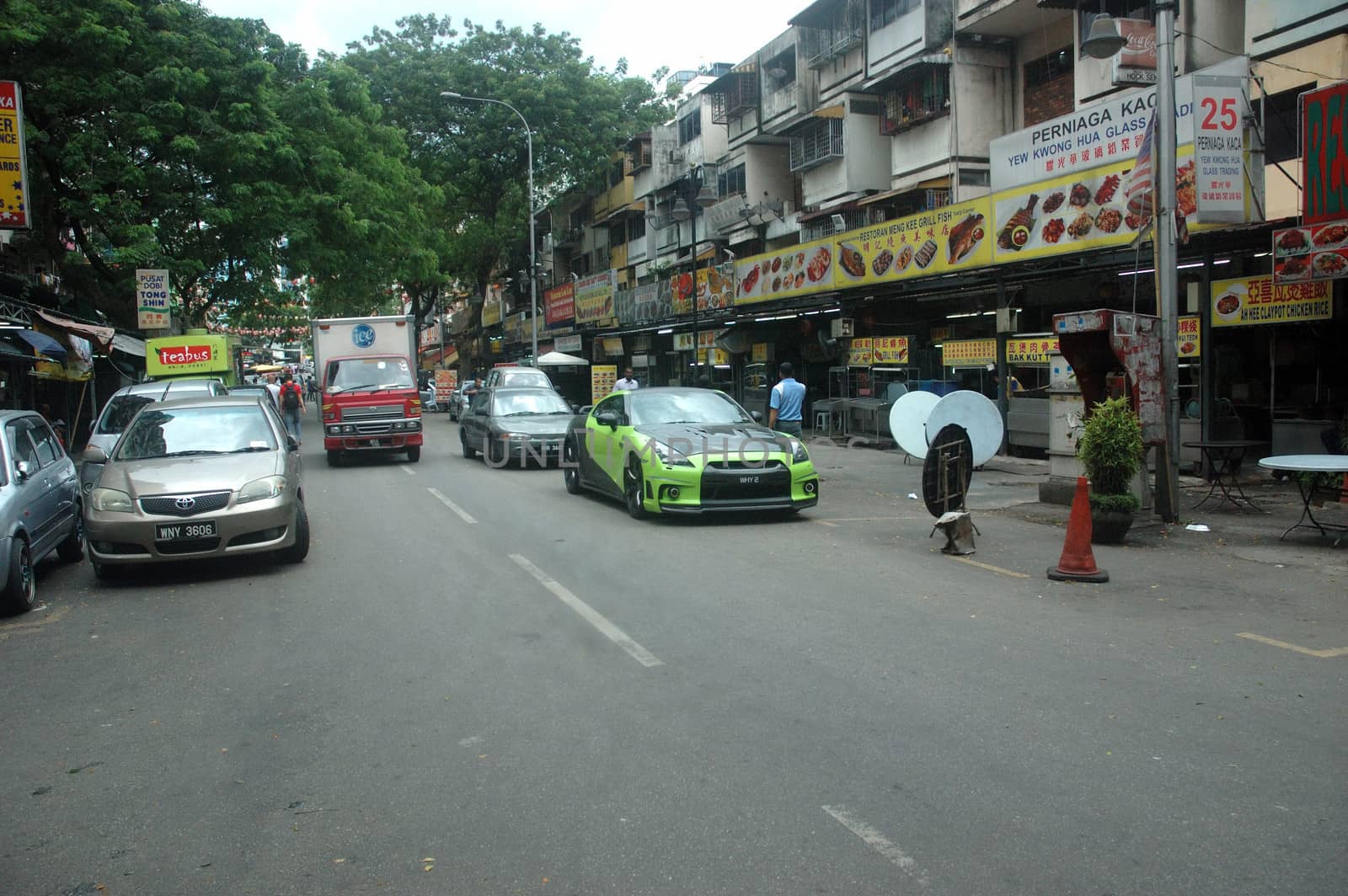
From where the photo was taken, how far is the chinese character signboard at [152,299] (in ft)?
74.3

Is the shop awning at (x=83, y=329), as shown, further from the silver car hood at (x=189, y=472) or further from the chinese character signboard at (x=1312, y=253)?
the chinese character signboard at (x=1312, y=253)

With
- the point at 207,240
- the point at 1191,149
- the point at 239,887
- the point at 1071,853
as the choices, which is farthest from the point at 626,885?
the point at 207,240

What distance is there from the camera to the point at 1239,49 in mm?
17312

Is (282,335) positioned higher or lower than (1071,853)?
higher

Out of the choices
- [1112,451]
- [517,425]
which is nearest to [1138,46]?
[1112,451]

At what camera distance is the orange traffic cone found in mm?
8398

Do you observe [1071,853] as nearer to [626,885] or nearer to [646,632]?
[626,885]

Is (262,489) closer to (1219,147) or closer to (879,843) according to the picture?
(879,843)

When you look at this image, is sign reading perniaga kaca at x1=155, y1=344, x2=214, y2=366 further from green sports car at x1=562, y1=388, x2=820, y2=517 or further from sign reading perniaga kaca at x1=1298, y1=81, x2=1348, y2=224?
sign reading perniaga kaca at x1=1298, y1=81, x2=1348, y2=224

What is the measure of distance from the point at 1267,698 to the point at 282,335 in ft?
167

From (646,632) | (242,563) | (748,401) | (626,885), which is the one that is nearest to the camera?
(626,885)

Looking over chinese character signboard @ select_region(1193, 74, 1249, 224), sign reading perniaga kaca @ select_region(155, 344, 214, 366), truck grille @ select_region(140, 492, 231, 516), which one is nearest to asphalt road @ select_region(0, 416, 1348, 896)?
truck grille @ select_region(140, 492, 231, 516)

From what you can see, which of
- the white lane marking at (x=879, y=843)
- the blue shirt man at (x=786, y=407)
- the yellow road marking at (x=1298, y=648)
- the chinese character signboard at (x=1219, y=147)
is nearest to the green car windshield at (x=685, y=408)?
the blue shirt man at (x=786, y=407)

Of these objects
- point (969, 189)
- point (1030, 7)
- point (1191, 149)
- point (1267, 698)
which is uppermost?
point (1030, 7)
